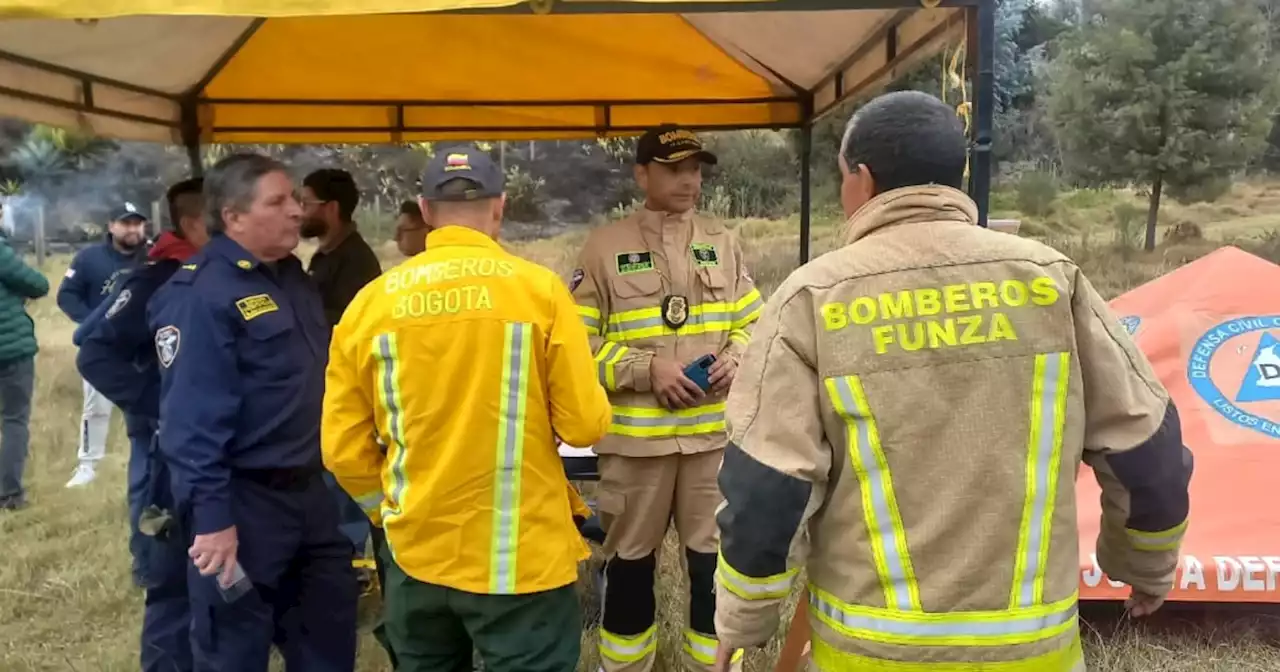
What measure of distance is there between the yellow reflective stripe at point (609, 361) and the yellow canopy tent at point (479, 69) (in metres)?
1.08

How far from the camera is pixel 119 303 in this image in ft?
9.68

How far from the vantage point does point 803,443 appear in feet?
5.22

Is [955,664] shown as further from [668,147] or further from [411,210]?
[411,210]

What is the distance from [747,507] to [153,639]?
248 cm

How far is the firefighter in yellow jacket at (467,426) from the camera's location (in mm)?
2180

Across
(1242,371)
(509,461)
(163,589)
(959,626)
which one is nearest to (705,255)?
(509,461)

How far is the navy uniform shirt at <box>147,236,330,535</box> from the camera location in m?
2.45

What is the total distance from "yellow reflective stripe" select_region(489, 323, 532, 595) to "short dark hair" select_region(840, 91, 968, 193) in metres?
0.92

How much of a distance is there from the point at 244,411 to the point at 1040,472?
78.9 inches

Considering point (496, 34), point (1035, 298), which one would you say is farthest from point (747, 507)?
point (496, 34)

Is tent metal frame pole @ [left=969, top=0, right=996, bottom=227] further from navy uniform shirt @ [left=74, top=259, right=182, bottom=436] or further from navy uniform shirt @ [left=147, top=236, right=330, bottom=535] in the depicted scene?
navy uniform shirt @ [left=74, top=259, right=182, bottom=436]

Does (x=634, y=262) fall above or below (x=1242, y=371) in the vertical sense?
above

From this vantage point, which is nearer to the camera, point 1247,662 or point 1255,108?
point 1247,662

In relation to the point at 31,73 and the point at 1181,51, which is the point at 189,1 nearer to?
the point at 31,73
